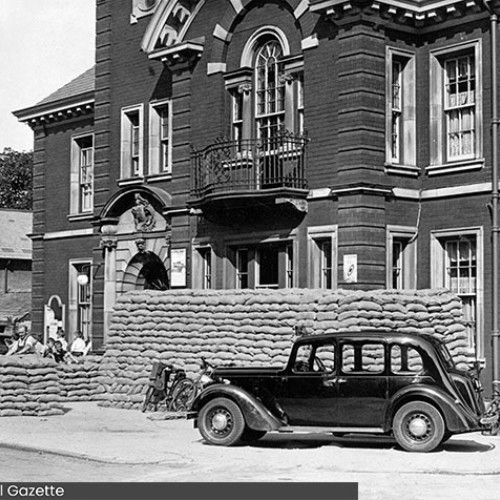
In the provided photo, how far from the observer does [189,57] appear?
2816 centimetres

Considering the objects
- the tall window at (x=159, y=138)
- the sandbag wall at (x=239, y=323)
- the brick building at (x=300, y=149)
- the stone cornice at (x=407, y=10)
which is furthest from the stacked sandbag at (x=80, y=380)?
the stone cornice at (x=407, y=10)

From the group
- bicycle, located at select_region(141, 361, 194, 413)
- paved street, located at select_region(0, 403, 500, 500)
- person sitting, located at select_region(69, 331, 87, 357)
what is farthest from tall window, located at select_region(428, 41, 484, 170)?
person sitting, located at select_region(69, 331, 87, 357)

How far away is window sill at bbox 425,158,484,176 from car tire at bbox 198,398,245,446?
916cm

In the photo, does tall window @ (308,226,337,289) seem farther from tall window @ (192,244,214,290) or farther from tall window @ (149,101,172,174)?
tall window @ (149,101,172,174)

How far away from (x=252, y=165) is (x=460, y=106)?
4.78m

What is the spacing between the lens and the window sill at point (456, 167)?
2322 centimetres

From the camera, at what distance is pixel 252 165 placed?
25750 millimetres

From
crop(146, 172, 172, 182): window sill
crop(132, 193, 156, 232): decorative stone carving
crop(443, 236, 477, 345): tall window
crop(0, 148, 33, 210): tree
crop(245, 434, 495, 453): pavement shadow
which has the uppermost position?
crop(0, 148, 33, 210): tree

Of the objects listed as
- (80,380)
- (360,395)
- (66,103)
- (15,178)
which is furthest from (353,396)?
(15,178)

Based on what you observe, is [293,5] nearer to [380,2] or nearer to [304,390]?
[380,2]

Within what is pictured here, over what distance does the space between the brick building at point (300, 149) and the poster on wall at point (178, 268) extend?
3 centimetres

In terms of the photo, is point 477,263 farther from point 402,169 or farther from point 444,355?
point 444,355

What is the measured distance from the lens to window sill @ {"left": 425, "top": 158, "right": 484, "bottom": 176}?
23.2 m

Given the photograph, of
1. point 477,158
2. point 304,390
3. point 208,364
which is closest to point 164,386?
point 208,364
